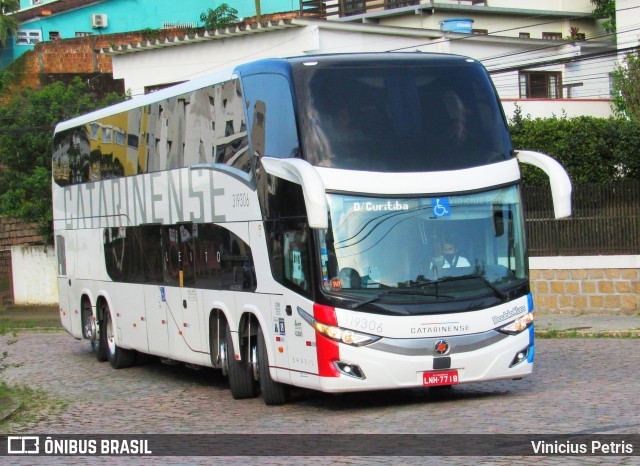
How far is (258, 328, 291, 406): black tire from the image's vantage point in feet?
44.1

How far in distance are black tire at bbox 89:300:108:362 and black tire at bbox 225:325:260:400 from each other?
6.38m

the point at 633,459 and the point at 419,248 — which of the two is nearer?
the point at 633,459

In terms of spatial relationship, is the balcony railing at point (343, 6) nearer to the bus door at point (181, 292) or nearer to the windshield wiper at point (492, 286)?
the bus door at point (181, 292)

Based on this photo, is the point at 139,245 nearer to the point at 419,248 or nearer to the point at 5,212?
the point at 419,248

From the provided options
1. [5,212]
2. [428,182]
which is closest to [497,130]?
[428,182]

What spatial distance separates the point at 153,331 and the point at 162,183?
2311 mm

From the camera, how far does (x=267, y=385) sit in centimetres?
1349

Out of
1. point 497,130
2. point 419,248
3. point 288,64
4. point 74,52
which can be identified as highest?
point 74,52

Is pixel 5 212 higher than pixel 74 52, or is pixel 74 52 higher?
pixel 74 52

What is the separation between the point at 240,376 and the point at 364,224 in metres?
3.10

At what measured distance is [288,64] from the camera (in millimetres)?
12781

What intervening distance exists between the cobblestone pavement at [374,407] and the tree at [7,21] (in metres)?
36.3

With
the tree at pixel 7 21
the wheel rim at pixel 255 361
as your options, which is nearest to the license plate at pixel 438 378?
the wheel rim at pixel 255 361

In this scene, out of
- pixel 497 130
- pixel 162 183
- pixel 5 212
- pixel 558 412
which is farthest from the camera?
pixel 5 212
